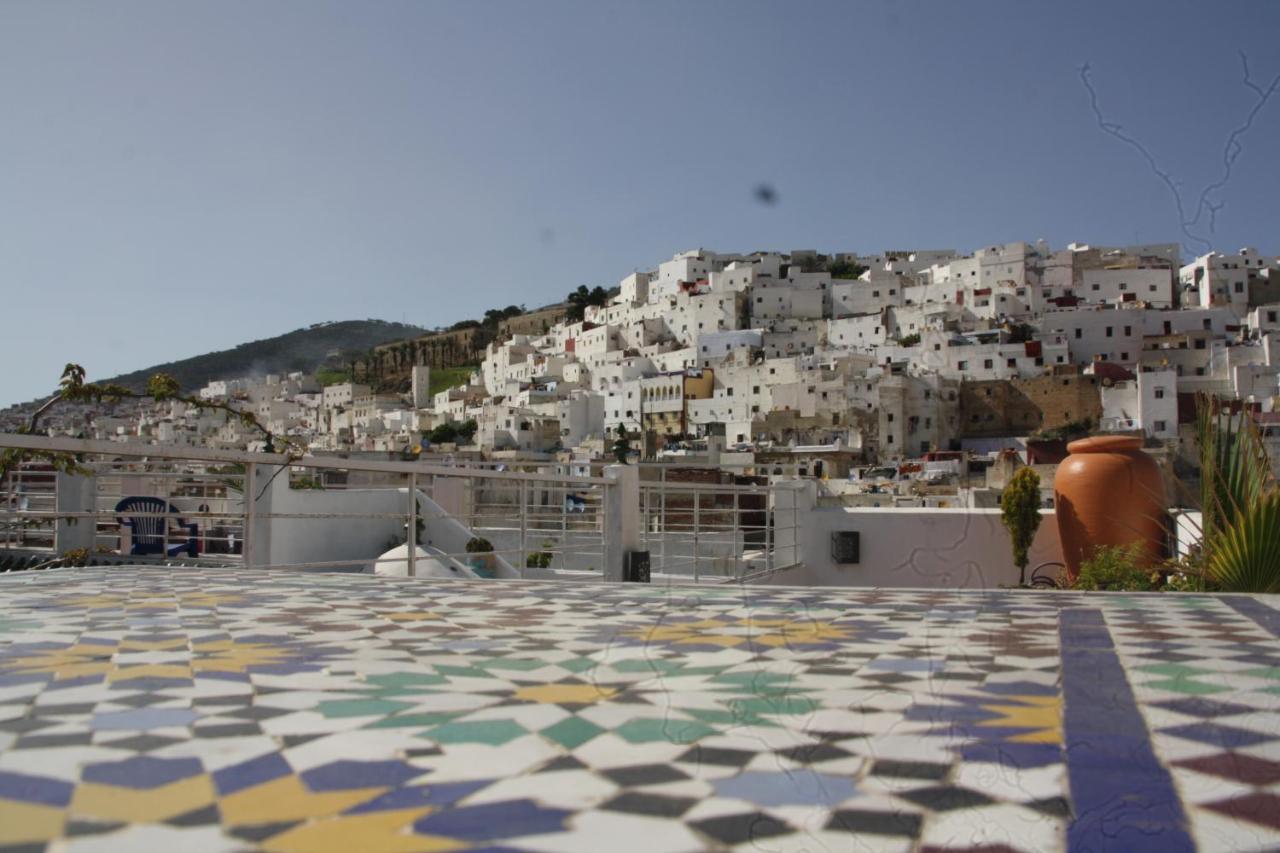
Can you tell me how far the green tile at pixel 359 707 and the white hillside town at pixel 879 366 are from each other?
104ft

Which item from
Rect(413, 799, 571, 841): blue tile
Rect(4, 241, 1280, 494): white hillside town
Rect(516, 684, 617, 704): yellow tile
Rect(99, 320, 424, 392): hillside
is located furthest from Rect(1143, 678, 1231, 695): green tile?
Rect(99, 320, 424, 392): hillside

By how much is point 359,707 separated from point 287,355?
138 meters

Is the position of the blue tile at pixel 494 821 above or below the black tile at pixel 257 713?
above

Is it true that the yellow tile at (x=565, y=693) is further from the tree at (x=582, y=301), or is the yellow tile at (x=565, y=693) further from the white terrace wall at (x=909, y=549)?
the tree at (x=582, y=301)

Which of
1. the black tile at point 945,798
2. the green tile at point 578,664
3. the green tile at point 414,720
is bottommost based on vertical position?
the green tile at point 578,664

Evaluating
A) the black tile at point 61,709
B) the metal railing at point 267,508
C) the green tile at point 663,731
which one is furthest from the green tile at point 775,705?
the metal railing at point 267,508

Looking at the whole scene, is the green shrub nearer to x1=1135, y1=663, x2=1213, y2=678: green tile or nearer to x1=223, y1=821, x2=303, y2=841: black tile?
x1=1135, y1=663, x2=1213, y2=678: green tile

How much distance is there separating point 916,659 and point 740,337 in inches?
2199

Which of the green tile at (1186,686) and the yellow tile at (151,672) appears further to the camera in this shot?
the yellow tile at (151,672)

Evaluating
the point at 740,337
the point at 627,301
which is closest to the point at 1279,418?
the point at 740,337

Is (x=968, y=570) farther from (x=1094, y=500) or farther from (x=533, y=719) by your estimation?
(x=533, y=719)

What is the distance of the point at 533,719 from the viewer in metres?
1.82

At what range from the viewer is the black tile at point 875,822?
1264mm

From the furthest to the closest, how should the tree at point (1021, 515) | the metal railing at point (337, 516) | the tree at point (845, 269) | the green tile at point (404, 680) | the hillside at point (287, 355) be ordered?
the hillside at point (287, 355) → the tree at point (845, 269) → the tree at point (1021, 515) → the metal railing at point (337, 516) → the green tile at point (404, 680)
